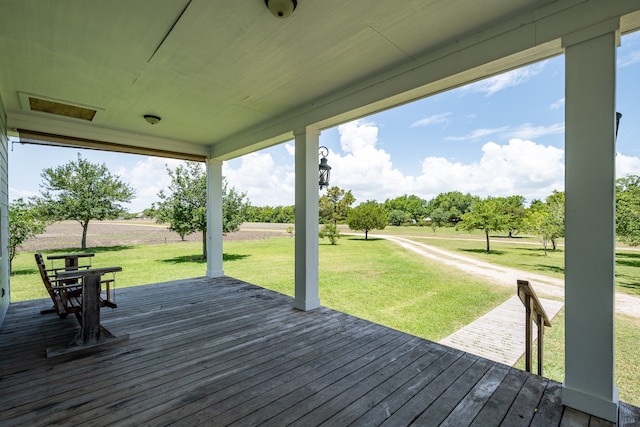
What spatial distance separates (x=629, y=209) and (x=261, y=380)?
9.18 meters

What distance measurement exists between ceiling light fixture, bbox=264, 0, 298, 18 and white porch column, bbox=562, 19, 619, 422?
1775mm

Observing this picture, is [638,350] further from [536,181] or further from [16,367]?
[536,181]

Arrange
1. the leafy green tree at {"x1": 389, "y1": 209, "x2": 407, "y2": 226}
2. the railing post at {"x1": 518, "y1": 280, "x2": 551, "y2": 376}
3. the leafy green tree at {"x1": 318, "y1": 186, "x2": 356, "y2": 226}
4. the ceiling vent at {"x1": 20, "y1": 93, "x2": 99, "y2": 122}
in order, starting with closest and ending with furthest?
the railing post at {"x1": 518, "y1": 280, "x2": 551, "y2": 376} → the ceiling vent at {"x1": 20, "y1": 93, "x2": 99, "y2": 122} → the leafy green tree at {"x1": 318, "y1": 186, "x2": 356, "y2": 226} → the leafy green tree at {"x1": 389, "y1": 209, "x2": 407, "y2": 226}

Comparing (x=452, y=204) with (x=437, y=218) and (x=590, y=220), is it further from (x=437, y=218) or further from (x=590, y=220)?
(x=590, y=220)

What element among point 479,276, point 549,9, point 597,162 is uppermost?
point 549,9

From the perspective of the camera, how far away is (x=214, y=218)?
18.6 feet

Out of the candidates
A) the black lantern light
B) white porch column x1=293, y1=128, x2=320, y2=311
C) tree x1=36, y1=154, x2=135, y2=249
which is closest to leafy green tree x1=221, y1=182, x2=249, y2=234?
tree x1=36, y1=154, x2=135, y2=249

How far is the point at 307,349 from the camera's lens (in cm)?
253

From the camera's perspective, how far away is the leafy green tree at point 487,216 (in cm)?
1567

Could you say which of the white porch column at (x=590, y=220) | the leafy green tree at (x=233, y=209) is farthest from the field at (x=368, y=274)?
the white porch column at (x=590, y=220)

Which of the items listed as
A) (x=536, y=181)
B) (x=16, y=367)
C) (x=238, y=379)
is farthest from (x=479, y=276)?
(x=16, y=367)

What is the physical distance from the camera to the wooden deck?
5.37 ft

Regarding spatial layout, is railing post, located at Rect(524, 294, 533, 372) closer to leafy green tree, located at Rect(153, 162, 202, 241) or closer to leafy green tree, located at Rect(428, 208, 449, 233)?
leafy green tree, located at Rect(153, 162, 202, 241)

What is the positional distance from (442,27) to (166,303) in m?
4.53
